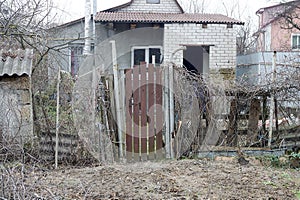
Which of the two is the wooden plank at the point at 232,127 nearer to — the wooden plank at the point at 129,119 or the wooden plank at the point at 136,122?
the wooden plank at the point at 136,122

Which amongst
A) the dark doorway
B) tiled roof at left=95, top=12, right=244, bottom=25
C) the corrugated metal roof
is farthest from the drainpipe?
the corrugated metal roof

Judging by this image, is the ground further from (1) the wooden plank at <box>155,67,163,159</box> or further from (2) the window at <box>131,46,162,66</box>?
(2) the window at <box>131,46,162,66</box>

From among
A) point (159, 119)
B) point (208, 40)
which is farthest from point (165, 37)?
point (159, 119)

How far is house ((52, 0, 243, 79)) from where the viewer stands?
40.1ft

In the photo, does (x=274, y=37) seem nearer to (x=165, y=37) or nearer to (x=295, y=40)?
(x=295, y=40)

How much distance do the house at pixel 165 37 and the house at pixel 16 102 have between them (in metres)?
5.55

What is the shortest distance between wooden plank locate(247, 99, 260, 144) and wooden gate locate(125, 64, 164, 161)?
5.45 ft

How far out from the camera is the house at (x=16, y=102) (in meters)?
5.69

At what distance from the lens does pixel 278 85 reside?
6227mm

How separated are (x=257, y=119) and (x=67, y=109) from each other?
135 inches

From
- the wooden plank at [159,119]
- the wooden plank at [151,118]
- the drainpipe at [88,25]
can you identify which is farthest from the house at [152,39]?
the wooden plank at [159,119]

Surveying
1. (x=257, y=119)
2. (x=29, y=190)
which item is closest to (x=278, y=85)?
(x=257, y=119)

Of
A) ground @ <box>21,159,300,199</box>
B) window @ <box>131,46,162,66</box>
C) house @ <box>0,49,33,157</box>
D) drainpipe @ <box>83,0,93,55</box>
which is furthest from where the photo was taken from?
window @ <box>131,46,162,66</box>

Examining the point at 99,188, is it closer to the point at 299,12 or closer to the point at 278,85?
the point at 278,85
